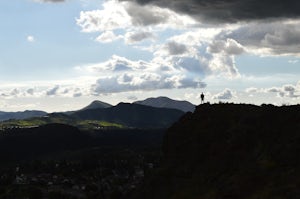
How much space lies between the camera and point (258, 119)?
9006 cm

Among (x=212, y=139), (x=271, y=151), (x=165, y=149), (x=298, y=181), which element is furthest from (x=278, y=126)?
(x=165, y=149)

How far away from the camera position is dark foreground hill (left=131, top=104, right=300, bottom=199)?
68062mm

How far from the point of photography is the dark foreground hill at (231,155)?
223ft

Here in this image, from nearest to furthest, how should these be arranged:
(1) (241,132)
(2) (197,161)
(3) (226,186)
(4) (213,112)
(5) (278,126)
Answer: (3) (226,186), (5) (278,126), (1) (241,132), (2) (197,161), (4) (213,112)

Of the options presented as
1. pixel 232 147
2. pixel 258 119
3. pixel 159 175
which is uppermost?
pixel 258 119

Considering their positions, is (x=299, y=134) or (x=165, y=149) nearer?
(x=299, y=134)

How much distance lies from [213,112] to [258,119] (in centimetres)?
1974

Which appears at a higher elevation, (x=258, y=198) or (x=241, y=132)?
(x=241, y=132)

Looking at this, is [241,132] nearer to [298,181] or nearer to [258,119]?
[258,119]

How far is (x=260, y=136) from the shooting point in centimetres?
8469

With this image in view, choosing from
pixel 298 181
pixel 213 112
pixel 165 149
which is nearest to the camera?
pixel 298 181

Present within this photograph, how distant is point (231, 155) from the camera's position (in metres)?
85.5

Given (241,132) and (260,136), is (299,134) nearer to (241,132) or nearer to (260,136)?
(260,136)

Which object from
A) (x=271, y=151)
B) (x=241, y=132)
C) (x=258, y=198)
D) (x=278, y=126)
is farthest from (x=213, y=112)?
(x=258, y=198)
